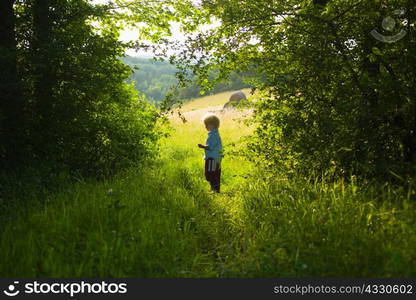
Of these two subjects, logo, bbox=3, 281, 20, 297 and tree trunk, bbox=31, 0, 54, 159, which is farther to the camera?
tree trunk, bbox=31, 0, 54, 159

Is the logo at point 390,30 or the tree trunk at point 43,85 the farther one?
the tree trunk at point 43,85

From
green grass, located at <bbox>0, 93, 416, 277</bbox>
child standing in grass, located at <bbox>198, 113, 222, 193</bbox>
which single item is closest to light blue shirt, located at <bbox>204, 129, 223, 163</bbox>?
child standing in grass, located at <bbox>198, 113, 222, 193</bbox>

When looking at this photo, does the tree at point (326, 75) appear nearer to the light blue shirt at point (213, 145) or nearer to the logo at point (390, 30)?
the logo at point (390, 30)

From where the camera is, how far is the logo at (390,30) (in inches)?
153

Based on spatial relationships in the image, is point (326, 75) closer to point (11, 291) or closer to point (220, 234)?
point (220, 234)

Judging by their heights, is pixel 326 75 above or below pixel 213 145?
above

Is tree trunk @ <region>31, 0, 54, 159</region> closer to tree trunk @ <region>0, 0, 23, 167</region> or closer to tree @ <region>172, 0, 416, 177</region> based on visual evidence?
tree trunk @ <region>0, 0, 23, 167</region>
